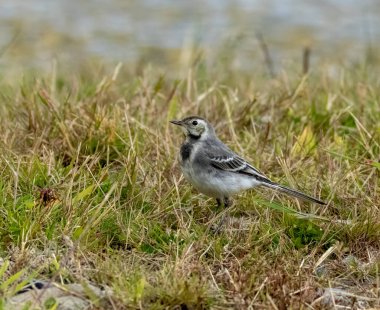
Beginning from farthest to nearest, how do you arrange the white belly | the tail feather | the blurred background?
1. the blurred background
2. the white belly
3. the tail feather

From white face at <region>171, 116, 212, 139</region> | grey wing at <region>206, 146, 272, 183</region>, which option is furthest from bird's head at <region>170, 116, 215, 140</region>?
grey wing at <region>206, 146, 272, 183</region>

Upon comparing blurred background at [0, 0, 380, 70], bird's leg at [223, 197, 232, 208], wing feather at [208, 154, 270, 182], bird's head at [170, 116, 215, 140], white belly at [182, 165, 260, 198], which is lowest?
blurred background at [0, 0, 380, 70]

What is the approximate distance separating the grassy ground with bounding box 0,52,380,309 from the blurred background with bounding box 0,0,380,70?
13.7ft

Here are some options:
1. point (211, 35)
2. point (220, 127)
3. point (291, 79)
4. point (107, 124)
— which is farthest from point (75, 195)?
point (211, 35)

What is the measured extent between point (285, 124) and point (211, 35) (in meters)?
A: 5.87

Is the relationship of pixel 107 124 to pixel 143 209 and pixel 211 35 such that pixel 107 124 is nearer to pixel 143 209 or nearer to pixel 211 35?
pixel 143 209

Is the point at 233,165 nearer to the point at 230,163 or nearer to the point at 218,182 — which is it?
the point at 230,163

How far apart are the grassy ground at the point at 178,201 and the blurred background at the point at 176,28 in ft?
13.7

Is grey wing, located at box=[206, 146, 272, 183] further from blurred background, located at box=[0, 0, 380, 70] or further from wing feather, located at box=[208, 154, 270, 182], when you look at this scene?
blurred background, located at box=[0, 0, 380, 70]

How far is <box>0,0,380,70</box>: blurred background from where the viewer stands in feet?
39.9

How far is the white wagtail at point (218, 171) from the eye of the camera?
18.7ft

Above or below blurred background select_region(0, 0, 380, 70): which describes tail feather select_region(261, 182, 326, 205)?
above

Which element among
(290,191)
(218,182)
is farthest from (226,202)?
(290,191)

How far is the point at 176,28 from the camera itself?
13219 mm
